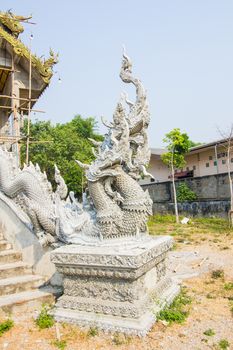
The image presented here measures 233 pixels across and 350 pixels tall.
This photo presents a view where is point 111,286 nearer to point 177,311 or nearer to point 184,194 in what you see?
point 177,311

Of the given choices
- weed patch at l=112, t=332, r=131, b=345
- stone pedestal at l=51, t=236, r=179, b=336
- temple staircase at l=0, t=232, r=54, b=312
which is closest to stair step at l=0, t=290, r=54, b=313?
temple staircase at l=0, t=232, r=54, b=312

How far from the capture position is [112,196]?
4.91m

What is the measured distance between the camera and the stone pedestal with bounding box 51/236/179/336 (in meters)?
4.04

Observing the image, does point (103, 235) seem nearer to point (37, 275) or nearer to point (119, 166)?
point (119, 166)

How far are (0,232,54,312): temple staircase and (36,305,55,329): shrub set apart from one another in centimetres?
28

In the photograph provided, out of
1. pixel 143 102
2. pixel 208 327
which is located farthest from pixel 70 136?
pixel 208 327

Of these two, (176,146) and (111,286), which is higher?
(176,146)

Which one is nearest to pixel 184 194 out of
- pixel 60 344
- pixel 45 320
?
pixel 45 320

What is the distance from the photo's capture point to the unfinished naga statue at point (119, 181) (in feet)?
15.8

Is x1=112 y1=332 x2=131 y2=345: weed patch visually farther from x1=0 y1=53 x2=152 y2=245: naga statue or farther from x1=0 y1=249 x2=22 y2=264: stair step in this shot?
x1=0 y1=249 x2=22 y2=264: stair step

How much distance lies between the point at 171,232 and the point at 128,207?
876 cm

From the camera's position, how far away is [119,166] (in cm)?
490

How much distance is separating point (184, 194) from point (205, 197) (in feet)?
4.70

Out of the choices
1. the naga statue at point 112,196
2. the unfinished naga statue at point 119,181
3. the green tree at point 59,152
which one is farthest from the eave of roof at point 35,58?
the unfinished naga statue at point 119,181
